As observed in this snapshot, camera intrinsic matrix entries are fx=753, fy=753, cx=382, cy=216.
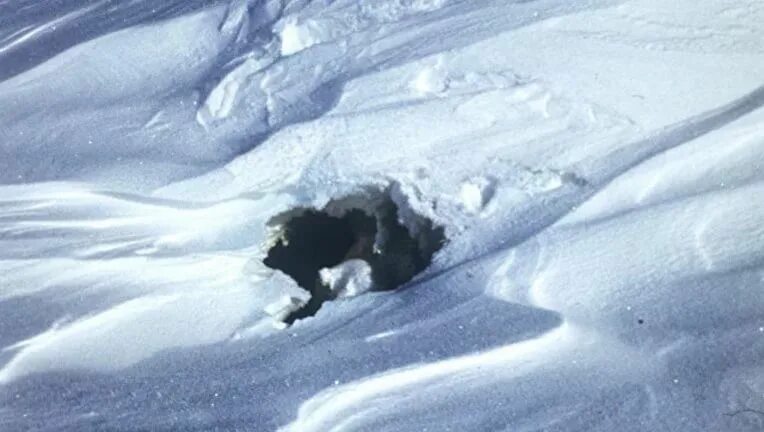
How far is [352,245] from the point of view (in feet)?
6.63

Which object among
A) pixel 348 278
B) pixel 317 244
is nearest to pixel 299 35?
pixel 317 244

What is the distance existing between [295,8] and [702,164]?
167 centimetres

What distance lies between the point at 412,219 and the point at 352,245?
0.18m

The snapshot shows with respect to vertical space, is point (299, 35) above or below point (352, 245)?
above

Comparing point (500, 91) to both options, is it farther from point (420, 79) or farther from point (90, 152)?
point (90, 152)

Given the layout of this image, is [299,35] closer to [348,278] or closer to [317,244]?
[317,244]

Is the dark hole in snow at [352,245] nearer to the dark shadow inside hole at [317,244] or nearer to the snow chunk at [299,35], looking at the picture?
the dark shadow inside hole at [317,244]

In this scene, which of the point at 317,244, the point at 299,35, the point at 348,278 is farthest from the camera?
the point at 299,35

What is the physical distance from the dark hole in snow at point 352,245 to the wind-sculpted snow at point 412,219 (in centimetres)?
3

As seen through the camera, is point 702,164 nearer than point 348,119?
Yes

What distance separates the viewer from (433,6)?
279 centimetres

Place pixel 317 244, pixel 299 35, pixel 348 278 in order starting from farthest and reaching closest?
pixel 299 35 → pixel 317 244 → pixel 348 278

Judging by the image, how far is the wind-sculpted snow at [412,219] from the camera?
162cm

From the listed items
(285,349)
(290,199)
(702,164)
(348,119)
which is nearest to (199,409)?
(285,349)
